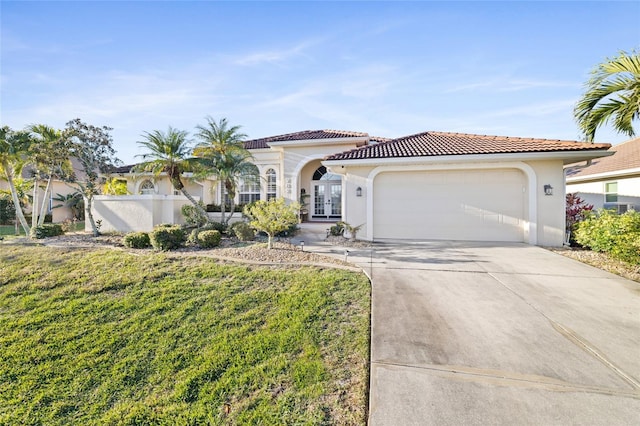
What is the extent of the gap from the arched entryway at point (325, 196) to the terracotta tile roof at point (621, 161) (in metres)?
13.7

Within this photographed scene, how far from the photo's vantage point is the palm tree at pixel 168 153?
1191cm

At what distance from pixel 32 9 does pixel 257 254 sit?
11282mm

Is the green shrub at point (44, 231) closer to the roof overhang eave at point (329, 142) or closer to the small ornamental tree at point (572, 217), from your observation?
the roof overhang eave at point (329, 142)

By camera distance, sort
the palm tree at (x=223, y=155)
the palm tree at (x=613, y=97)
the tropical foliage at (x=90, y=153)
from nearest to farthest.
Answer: the palm tree at (x=613, y=97), the palm tree at (x=223, y=155), the tropical foliage at (x=90, y=153)

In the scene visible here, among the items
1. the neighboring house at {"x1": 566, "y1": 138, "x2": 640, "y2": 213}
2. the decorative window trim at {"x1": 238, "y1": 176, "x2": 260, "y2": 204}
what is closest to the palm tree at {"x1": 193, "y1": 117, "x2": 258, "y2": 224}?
the decorative window trim at {"x1": 238, "y1": 176, "x2": 260, "y2": 204}

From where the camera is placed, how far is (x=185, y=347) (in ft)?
12.6

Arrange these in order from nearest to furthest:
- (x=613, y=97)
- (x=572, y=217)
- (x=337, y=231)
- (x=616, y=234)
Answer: (x=613, y=97), (x=616, y=234), (x=572, y=217), (x=337, y=231)

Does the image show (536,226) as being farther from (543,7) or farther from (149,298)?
(149,298)

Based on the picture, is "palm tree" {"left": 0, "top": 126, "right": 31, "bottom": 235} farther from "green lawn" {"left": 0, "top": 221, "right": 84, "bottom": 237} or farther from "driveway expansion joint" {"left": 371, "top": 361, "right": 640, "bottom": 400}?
"driveway expansion joint" {"left": 371, "top": 361, "right": 640, "bottom": 400}

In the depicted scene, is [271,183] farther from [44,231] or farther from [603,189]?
[603,189]

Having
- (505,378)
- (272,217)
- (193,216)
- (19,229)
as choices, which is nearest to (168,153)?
(193,216)

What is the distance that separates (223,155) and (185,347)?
1036 cm

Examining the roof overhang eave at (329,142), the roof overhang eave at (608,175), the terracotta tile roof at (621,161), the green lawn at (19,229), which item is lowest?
the green lawn at (19,229)

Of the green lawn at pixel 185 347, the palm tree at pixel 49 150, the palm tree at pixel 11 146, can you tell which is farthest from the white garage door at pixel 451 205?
the palm tree at pixel 11 146
